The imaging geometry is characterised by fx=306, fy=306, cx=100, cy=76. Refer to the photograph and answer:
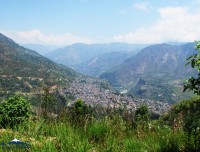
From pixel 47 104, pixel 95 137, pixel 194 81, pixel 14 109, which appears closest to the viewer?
pixel 194 81

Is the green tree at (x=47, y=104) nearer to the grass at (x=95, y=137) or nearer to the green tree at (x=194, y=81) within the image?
the grass at (x=95, y=137)

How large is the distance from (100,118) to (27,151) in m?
3.47

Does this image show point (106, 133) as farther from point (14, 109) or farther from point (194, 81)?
point (14, 109)

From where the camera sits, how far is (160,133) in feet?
27.7

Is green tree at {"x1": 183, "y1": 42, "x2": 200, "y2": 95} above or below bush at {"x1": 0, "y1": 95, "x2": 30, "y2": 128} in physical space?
above

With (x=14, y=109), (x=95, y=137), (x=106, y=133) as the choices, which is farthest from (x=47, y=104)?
(x=106, y=133)

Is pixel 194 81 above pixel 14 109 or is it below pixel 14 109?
above

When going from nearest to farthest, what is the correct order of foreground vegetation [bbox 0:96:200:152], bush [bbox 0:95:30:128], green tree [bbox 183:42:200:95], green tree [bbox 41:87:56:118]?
foreground vegetation [bbox 0:96:200:152], green tree [bbox 183:42:200:95], green tree [bbox 41:87:56:118], bush [bbox 0:95:30:128]

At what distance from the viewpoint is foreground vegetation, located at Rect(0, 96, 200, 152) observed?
694 cm

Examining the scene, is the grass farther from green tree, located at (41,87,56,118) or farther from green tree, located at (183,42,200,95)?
green tree, located at (183,42,200,95)

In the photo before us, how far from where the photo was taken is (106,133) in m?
8.54

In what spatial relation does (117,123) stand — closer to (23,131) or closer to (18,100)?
(23,131)

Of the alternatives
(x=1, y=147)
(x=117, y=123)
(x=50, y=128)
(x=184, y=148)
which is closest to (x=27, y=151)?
(x=1, y=147)

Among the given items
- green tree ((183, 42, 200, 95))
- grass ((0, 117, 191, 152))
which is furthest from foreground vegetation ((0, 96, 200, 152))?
green tree ((183, 42, 200, 95))
